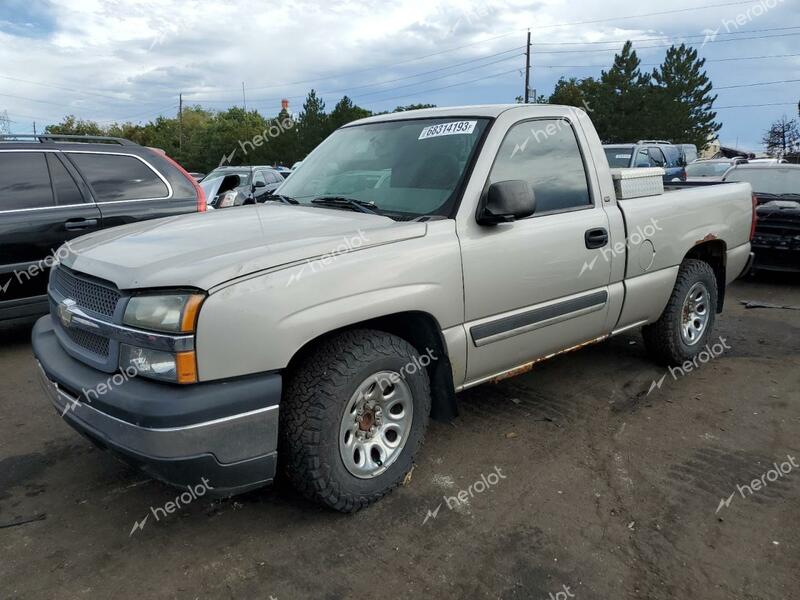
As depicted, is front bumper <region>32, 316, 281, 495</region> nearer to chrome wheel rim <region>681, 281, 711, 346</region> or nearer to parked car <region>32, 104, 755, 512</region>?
parked car <region>32, 104, 755, 512</region>

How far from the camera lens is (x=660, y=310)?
4605 millimetres

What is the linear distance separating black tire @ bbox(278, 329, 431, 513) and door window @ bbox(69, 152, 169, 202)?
3.98 metres

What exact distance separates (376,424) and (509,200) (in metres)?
1.25

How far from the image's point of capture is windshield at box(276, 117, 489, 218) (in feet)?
11.0

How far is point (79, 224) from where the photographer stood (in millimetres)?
5535

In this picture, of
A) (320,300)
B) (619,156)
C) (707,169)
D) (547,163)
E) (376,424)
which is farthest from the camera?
(707,169)

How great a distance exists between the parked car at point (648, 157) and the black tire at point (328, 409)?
1009 cm

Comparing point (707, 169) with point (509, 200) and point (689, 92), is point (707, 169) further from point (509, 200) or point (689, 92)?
point (689, 92)

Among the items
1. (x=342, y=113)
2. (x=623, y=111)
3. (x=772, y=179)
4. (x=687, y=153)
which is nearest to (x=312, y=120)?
(x=342, y=113)

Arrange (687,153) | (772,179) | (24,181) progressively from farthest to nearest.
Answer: (687,153) → (772,179) → (24,181)

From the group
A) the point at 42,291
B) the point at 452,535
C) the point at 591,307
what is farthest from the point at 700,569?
the point at 42,291

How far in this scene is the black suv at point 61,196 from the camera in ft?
17.3

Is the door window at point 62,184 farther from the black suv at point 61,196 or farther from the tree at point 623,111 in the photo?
the tree at point 623,111

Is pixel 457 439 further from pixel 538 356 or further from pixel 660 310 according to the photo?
pixel 660 310
